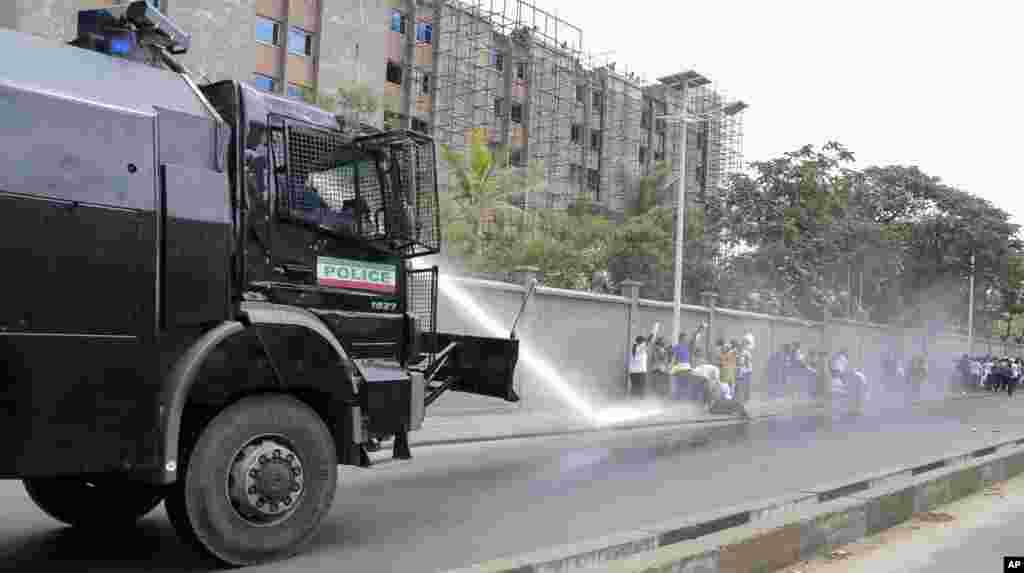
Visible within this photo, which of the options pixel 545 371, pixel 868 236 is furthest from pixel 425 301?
pixel 868 236

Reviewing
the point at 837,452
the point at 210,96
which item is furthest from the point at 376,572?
the point at 837,452

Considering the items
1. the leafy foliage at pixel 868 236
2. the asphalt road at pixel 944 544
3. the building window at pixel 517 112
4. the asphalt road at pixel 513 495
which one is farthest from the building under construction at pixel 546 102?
the asphalt road at pixel 944 544

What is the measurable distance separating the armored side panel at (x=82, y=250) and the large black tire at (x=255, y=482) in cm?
40

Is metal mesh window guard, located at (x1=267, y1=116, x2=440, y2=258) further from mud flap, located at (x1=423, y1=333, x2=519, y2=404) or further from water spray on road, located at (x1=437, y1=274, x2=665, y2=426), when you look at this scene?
water spray on road, located at (x1=437, y1=274, x2=665, y2=426)

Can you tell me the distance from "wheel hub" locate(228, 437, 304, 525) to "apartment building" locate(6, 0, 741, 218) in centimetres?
2040

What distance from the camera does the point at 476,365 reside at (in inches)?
277

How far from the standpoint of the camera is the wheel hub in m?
5.07

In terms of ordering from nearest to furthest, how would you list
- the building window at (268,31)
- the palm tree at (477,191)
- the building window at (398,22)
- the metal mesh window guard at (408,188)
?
the metal mesh window guard at (408,188) → the palm tree at (477,191) → the building window at (268,31) → the building window at (398,22)

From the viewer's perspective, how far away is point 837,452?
12.6 m

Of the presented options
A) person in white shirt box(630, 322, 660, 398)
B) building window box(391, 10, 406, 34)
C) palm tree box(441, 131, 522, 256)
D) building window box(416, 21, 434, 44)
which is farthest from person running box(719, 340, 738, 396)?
building window box(416, 21, 434, 44)

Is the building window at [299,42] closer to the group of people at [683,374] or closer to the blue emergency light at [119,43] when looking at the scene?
the group of people at [683,374]

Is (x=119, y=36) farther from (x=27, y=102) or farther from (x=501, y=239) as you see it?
(x=501, y=239)

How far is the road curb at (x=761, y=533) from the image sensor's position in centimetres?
443

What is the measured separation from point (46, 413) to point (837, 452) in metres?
10.9
